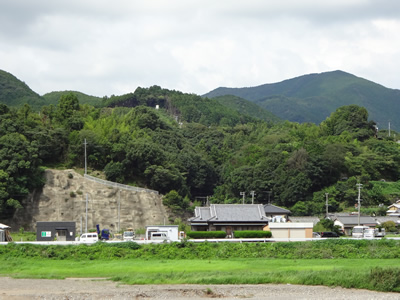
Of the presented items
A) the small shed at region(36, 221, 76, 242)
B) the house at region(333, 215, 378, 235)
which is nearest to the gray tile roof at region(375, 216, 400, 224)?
the house at region(333, 215, 378, 235)

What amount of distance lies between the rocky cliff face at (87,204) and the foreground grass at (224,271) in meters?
32.9

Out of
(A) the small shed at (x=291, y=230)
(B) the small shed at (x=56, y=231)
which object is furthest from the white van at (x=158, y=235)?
(A) the small shed at (x=291, y=230)

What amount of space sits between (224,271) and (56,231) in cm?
2229

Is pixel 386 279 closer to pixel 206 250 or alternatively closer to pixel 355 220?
pixel 206 250

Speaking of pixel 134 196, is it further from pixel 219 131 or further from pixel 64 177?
pixel 219 131

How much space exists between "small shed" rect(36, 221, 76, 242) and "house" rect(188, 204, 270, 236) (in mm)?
10992

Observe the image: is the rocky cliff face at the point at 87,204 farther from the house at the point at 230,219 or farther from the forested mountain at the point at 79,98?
the forested mountain at the point at 79,98

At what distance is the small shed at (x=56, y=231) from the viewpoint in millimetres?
51781

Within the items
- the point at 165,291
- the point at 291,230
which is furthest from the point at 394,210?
the point at 165,291

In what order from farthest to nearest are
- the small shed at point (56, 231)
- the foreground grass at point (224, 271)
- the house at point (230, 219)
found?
the house at point (230, 219) < the small shed at point (56, 231) < the foreground grass at point (224, 271)

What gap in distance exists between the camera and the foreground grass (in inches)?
1179

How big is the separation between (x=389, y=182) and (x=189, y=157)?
2875 centimetres

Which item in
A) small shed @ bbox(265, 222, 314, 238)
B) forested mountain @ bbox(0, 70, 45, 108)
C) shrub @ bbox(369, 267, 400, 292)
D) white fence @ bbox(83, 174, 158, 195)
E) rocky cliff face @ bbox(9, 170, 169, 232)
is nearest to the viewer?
shrub @ bbox(369, 267, 400, 292)

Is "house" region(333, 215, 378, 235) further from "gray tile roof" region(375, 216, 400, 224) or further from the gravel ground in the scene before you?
the gravel ground
